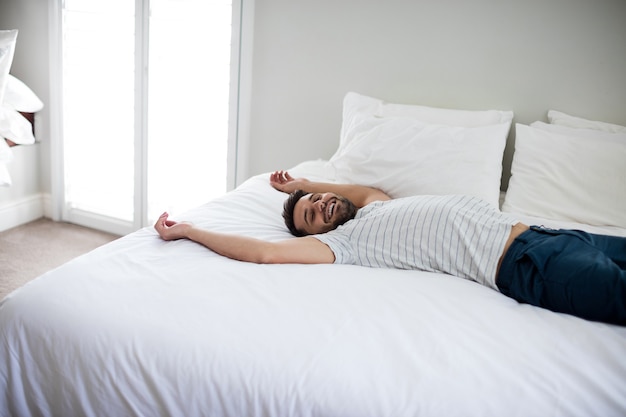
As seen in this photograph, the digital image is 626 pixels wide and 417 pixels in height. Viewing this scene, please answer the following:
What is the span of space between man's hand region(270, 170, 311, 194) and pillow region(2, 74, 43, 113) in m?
1.66

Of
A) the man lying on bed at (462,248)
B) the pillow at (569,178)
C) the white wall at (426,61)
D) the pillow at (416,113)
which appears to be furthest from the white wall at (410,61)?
the man lying on bed at (462,248)

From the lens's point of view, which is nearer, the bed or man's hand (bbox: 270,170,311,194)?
the bed

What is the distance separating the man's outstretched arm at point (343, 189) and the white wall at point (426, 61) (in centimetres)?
71

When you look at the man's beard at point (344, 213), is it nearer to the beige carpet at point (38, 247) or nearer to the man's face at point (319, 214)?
the man's face at point (319, 214)

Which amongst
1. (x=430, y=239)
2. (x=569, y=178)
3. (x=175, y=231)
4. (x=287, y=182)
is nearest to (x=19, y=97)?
(x=287, y=182)

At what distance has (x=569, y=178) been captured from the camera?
1907 mm

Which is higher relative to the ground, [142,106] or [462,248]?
[142,106]

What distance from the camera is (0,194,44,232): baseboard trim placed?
9.64ft

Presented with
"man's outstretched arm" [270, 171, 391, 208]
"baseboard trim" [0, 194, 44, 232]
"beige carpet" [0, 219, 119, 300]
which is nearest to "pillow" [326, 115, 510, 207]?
"man's outstretched arm" [270, 171, 391, 208]

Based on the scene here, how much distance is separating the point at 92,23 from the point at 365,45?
1.49 meters

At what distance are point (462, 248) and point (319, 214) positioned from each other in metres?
0.43

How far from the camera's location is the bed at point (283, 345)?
935mm

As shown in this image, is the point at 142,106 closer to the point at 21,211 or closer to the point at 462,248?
the point at 21,211

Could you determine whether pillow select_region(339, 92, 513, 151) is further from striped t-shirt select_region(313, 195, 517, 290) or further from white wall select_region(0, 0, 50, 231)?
white wall select_region(0, 0, 50, 231)
